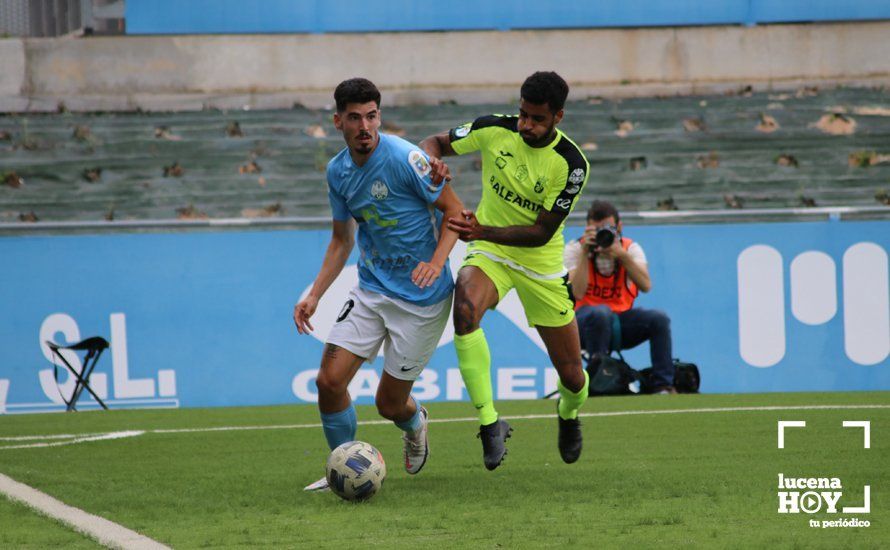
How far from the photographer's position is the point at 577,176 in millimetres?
6711

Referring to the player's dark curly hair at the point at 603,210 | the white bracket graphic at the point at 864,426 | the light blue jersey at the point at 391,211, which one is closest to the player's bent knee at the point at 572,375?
the light blue jersey at the point at 391,211

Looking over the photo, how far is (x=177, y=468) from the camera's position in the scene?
7211 mm

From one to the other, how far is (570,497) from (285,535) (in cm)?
145

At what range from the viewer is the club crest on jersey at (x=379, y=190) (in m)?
6.22

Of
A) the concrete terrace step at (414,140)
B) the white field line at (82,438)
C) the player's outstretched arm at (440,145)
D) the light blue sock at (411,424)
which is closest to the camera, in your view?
the light blue sock at (411,424)

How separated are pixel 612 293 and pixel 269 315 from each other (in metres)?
3.24

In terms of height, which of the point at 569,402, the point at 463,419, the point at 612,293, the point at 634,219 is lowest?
the point at 463,419

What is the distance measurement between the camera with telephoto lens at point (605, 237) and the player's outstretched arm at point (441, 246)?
476 cm

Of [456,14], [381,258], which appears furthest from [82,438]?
[456,14]

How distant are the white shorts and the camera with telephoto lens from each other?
185 inches

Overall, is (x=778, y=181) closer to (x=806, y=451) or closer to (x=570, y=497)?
(x=806, y=451)

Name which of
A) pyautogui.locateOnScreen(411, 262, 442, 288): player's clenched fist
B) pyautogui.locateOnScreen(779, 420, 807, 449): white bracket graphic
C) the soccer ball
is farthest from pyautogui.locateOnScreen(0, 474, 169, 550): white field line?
pyautogui.locateOnScreen(779, 420, 807, 449): white bracket graphic

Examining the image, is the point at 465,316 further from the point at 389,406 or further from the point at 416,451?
the point at 416,451

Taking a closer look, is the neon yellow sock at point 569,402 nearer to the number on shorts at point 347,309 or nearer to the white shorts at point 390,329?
the white shorts at point 390,329
